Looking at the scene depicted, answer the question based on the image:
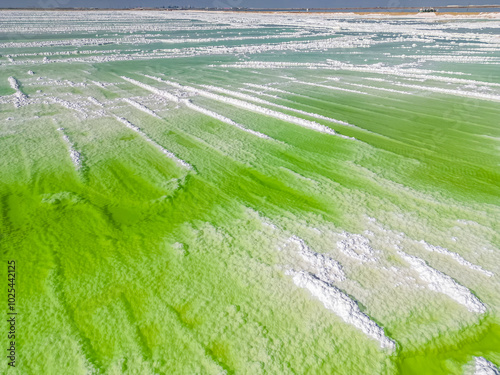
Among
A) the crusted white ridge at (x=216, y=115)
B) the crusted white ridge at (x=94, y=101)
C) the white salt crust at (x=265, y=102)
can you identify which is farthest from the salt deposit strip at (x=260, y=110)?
the crusted white ridge at (x=94, y=101)

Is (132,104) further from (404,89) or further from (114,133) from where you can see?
(404,89)

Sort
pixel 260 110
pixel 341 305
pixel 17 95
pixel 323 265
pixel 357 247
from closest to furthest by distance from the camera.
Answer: pixel 341 305
pixel 323 265
pixel 357 247
pixel 260 110
pixel 17 95

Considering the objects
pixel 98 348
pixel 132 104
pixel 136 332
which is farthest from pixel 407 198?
pixel 132 104

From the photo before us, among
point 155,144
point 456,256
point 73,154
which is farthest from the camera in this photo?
point 155,144

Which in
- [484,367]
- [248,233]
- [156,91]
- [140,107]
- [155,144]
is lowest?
[156,91]

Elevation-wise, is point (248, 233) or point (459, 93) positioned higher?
point (248, 233)

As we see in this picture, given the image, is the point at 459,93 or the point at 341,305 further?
the point at 459,93

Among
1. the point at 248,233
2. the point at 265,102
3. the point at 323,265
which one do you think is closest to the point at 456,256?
the point at 323,265

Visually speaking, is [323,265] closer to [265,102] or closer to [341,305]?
[341,305]
